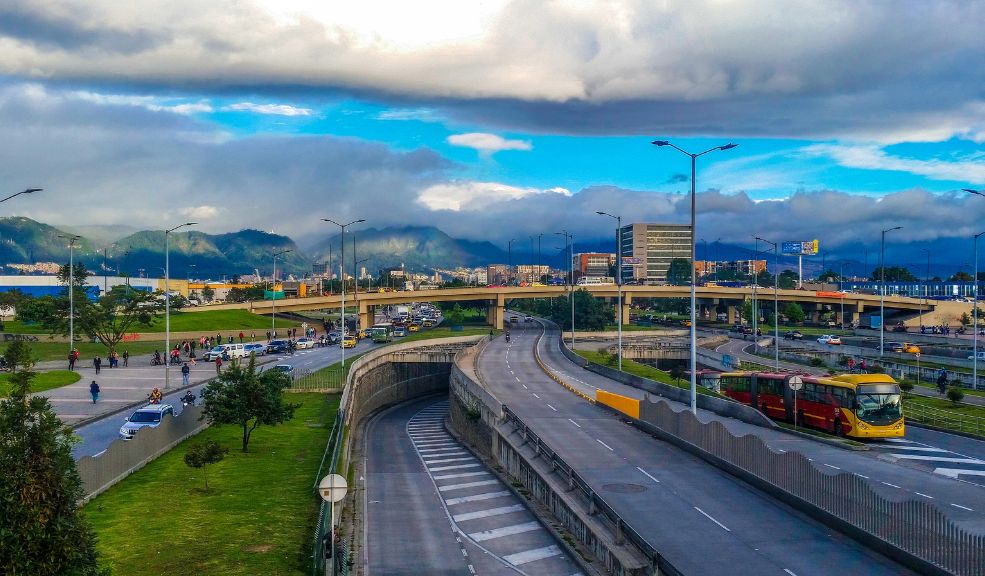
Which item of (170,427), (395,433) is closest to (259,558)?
(170,427)

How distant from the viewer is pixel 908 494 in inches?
1022

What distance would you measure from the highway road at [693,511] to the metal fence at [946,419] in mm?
16465

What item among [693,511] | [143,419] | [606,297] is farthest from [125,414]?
[606,297]

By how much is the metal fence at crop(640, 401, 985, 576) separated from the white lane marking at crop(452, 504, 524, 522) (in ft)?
25.6

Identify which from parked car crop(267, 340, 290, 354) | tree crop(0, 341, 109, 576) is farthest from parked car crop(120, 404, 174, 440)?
parked car crop(267, 340, 290, 354)

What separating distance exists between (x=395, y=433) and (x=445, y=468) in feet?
64.8

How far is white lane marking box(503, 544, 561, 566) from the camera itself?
24688 mm

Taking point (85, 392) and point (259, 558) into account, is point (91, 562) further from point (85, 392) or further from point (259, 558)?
point (85, 392)

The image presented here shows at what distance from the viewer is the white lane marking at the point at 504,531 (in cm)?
2798

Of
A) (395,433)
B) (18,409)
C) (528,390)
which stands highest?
(18,409)

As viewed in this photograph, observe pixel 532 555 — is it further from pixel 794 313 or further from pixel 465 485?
pixel 794 313

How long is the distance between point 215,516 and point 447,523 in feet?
28.7

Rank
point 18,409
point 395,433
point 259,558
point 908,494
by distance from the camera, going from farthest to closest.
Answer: point 395,433 → point 908,494 → point 259,558 → point 18,409

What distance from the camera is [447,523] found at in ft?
101
